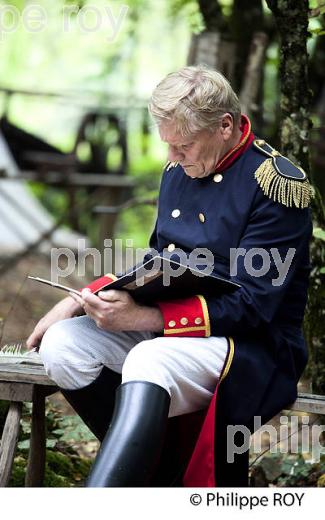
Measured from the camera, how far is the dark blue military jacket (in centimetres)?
283

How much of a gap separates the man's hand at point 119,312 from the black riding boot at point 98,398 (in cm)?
23

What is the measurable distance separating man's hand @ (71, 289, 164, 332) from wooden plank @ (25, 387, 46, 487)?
53 centimetres

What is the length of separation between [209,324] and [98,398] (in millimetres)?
502

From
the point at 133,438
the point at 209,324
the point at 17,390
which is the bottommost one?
Result: the point at 17,390

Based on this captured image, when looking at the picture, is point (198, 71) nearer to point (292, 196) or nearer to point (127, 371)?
point (292, 196)

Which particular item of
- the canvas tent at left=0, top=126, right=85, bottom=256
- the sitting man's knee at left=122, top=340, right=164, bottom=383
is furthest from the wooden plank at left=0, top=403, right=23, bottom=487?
the canvas tent at left=0, top=126, right=85, bottom=256

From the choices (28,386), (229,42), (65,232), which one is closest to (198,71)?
(28,386)

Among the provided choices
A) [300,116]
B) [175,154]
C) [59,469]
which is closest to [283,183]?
[175,154]

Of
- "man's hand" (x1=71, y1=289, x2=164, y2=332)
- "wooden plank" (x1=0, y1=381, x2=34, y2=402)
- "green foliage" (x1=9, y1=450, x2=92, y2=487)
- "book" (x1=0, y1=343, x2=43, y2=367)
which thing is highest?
"man's hand" (x1=71, y1=289, x2=164, y2=332)

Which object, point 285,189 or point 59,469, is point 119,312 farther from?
point 59,469

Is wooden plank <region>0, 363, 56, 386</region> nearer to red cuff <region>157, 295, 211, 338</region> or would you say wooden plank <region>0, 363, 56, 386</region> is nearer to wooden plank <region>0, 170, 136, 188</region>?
red cuff <region>157, 295, 211, 338</region>

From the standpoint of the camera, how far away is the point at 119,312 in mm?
2838

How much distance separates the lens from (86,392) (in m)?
3.03

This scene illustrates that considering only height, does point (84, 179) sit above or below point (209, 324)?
below
